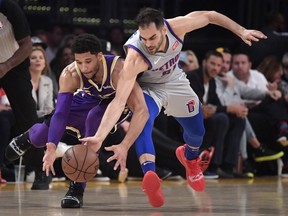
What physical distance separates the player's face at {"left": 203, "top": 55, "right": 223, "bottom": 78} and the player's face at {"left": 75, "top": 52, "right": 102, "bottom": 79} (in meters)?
4.03

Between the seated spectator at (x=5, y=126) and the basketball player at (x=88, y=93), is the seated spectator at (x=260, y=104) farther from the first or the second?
the basketball player at (x=88, y=93)

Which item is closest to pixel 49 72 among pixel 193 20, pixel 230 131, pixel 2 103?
pixel 2 103

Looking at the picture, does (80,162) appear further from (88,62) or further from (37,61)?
(37,61)

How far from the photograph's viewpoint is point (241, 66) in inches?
441

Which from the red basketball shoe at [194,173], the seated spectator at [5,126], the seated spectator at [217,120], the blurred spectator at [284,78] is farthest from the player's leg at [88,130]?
the blurred spectator at [284,78]

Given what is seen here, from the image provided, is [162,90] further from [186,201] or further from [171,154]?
[171,154]

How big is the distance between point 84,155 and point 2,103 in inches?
136

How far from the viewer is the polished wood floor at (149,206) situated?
19.8ft

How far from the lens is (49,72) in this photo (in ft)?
31.4

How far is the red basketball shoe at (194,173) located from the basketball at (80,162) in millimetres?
1657

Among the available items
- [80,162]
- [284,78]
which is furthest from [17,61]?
[284,78]

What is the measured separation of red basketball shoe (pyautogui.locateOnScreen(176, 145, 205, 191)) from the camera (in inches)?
296

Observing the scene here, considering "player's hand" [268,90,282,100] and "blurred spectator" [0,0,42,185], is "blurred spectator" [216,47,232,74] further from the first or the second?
"blurred spectator" [0,0,42,185]

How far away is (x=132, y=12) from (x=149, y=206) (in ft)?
21.5
